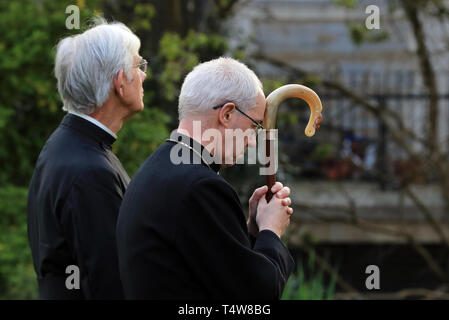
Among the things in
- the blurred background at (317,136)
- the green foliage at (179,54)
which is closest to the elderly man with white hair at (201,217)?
the blurred background at (317,136)

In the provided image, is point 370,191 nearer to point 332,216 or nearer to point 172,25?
point 332,216

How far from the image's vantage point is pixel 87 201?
2119mm

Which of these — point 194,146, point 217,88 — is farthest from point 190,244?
point 217,88

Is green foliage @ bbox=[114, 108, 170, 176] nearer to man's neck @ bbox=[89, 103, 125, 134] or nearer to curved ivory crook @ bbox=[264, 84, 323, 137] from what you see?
man's neck @ bbox=[89, 103, 125, 134]

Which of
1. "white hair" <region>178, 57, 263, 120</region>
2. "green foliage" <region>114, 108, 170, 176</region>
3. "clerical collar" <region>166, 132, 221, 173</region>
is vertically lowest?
"green foliage" <region>114, 108, 170, 176</region>

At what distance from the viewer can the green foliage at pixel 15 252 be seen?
466 cm

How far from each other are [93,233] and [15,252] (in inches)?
111

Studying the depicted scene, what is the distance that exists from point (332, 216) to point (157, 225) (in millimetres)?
5815

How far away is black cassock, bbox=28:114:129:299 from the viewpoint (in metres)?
2.11

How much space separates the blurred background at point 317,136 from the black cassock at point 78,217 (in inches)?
91.3

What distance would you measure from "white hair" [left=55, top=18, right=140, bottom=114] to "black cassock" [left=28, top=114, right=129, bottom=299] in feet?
0.45

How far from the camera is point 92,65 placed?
2289 millimetres

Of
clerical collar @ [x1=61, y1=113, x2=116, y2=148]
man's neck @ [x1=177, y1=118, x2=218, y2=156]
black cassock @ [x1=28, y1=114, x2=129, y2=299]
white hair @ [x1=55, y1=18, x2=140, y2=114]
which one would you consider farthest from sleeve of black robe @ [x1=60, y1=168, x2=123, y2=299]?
man's neck @ [x1=177, y1=118, x2=218, y2=156]
